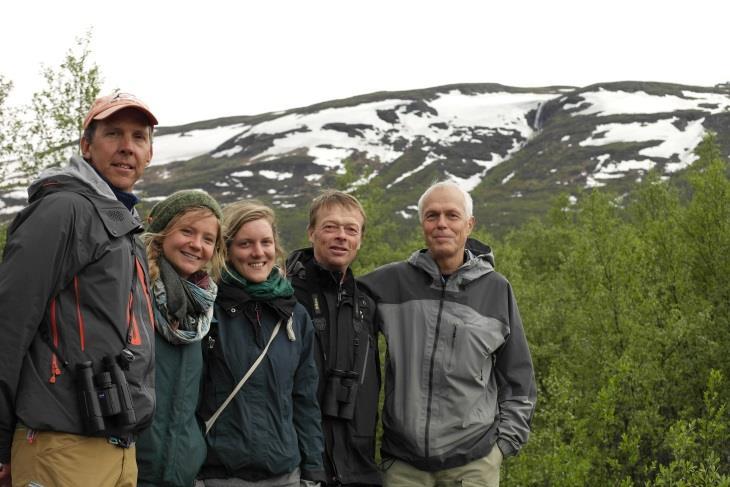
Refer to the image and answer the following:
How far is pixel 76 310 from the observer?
376 cm

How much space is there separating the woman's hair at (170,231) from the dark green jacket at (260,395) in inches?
6.5

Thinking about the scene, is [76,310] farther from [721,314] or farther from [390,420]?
[721,314]

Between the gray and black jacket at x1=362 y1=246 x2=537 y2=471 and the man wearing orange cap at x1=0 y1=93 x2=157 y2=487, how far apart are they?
7.87 feet

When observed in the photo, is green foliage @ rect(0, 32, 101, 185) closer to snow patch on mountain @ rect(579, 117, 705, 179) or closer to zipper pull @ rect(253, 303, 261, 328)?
zipper pull @ rect(253, 303, 261, 328)

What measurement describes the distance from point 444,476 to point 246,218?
2516 millimetres

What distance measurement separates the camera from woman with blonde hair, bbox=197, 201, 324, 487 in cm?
479

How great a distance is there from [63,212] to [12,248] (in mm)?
295

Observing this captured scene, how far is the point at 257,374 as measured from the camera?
16.1 feet

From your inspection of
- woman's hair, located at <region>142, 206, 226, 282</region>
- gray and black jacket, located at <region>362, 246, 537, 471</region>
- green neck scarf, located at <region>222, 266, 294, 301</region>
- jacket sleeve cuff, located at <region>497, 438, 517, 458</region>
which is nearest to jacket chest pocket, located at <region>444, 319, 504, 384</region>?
gray and black jacket, located at <region>362, 246, 537, 471</region>

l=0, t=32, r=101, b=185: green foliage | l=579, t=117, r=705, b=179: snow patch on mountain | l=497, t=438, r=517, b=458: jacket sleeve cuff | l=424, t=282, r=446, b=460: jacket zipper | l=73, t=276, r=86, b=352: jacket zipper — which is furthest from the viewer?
l=579, t=117, r=705, b=179: snow patch on mountain

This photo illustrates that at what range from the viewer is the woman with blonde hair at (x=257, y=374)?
4789 millimetres

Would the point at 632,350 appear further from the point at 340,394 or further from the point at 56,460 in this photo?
the point at 56,460

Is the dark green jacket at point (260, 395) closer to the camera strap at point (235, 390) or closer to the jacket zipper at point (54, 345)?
the camera strap at point (235, 390)

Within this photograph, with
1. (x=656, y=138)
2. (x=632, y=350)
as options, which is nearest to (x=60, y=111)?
(x=632, y=350)
